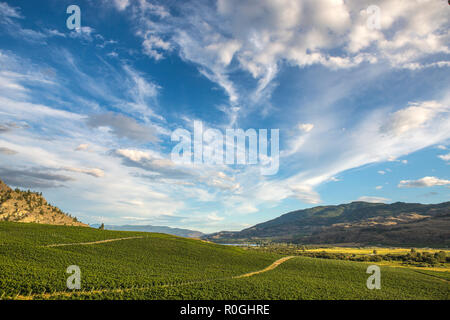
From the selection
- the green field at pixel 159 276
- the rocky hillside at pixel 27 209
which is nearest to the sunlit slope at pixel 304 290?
the green field at pixel 159 276

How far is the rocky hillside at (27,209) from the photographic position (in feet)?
448

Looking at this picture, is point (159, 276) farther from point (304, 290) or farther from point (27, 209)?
point (27, 209)

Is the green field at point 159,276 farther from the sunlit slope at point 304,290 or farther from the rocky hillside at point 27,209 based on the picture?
the rocky hillside at point 27,209

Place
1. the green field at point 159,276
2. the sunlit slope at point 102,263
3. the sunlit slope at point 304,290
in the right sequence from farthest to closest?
1. the sunlit slope at point 304,290
2. the sunlit slope at point 102,263
3. the green field at point 159,276

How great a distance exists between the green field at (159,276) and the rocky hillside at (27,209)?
227 ft

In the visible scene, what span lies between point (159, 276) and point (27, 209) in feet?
492

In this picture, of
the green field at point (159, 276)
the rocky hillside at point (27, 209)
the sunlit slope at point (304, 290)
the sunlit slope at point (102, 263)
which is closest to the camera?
the green field at point (159, 276)

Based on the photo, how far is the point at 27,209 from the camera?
485 ft

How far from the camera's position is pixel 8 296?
3039 centimetres
